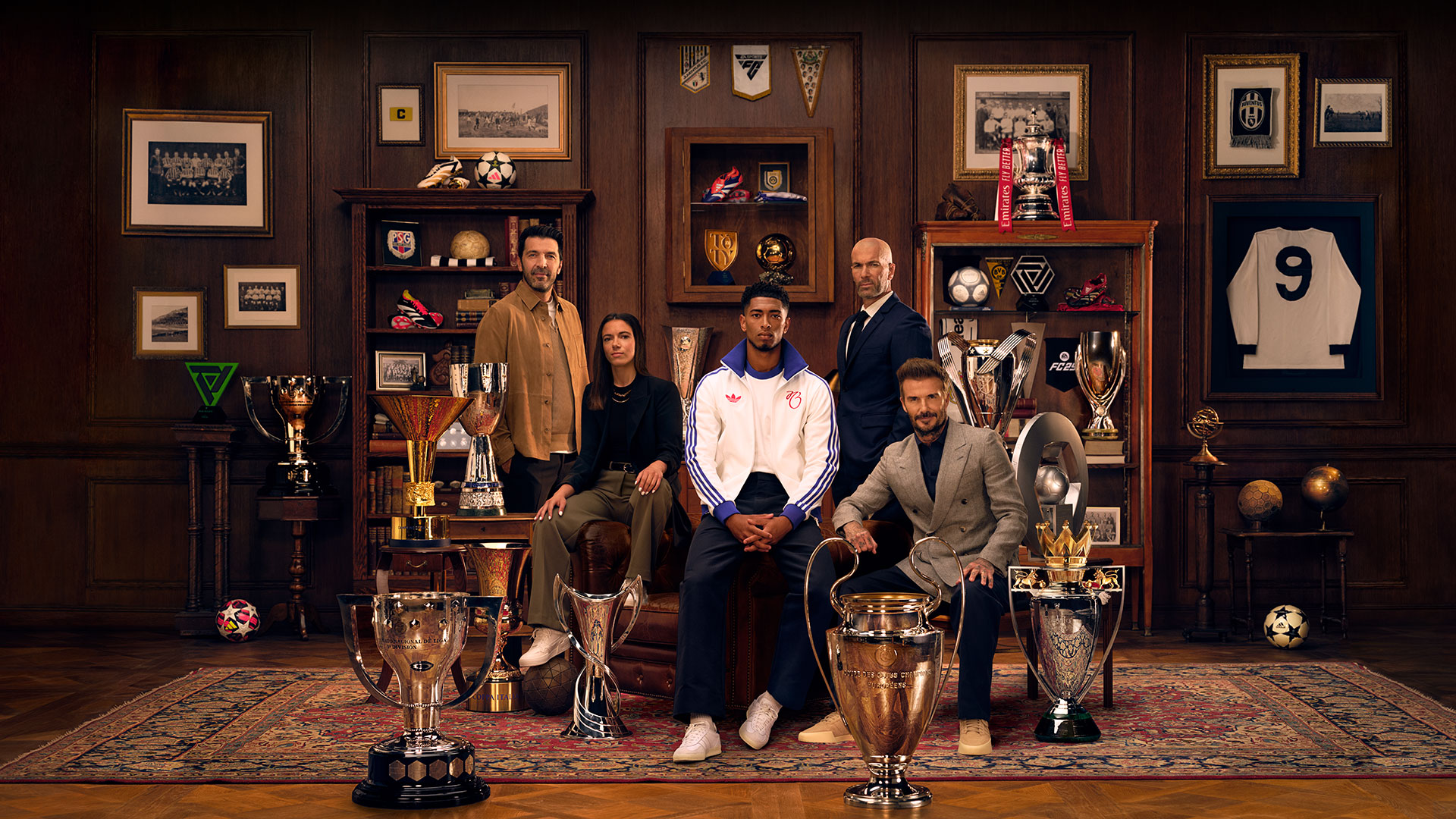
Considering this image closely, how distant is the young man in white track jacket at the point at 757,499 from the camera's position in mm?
3688

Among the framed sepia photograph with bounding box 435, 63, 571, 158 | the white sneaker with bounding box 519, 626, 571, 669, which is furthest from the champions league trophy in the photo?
the framed sepia photograph with bounding box 435, 63, 571, 158

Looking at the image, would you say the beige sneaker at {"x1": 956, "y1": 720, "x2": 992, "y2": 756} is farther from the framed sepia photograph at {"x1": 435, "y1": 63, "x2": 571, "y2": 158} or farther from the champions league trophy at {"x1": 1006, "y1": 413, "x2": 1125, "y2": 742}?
the framed sepia photograph at {"x1": 435, "y1": 63, "x2": 571, "y2": 158}

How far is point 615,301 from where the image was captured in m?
6.41

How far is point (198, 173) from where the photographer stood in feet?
21.1

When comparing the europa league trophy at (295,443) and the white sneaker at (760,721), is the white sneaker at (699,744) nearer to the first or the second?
the white sneaker at (760,721)

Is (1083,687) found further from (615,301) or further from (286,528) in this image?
(286,528)

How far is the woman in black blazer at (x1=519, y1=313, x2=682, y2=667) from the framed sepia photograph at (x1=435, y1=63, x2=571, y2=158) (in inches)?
84.6

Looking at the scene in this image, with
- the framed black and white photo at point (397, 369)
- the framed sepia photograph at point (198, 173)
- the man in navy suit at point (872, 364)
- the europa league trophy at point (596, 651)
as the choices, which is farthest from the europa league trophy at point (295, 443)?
the man in navy suit at point (872, 364)

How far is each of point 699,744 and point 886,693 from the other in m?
0.72

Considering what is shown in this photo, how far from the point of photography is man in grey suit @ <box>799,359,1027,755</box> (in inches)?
151

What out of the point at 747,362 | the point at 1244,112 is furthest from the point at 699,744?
the point at 1244,112

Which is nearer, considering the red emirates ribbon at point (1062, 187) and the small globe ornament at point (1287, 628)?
the small globe ornament at point (1287, 628)

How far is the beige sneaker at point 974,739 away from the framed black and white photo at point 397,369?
3575mm

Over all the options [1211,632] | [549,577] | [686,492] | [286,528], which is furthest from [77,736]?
[1211,632]
